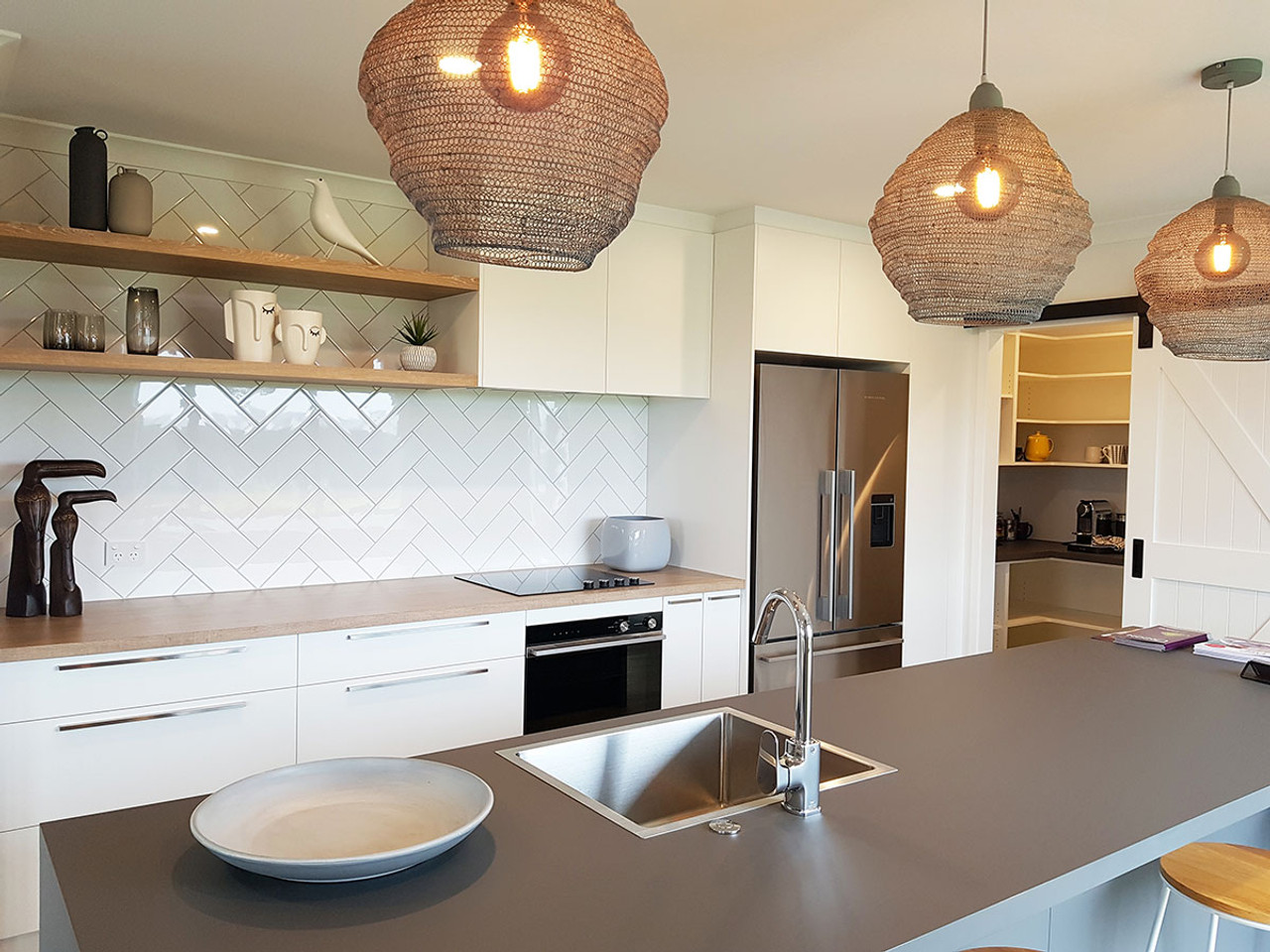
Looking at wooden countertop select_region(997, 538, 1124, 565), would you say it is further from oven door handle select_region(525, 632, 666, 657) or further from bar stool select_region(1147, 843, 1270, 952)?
bar stool select_region(1147, 843, 1270, 952)

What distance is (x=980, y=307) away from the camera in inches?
68.7

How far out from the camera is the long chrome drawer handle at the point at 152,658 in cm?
251

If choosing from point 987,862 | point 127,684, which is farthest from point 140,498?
point 987,862

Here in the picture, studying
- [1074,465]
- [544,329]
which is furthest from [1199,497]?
[544,329]

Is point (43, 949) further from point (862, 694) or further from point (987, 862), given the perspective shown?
point (862, 694)

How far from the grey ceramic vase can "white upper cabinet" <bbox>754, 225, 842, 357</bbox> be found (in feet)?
7.04

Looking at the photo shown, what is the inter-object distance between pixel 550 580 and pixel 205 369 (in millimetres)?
1405

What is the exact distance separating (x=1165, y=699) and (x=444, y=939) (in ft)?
6.02

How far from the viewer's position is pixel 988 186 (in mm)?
1617

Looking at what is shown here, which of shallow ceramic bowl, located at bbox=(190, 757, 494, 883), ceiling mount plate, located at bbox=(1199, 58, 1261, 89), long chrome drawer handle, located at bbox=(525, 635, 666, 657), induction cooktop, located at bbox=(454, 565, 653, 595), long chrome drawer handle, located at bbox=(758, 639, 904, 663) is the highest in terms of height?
ceiling mount plate, located at bbox=(1199, 58, 1261, 89)

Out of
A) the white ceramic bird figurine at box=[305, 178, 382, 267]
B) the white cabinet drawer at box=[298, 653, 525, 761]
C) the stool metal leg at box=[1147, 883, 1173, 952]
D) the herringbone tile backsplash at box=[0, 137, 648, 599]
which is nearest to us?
the stool metal leg at box=[1147, 883, 1173, 952]

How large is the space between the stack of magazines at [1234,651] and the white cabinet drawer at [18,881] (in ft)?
10.4

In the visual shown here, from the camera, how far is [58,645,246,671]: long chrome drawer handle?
99.0 inches

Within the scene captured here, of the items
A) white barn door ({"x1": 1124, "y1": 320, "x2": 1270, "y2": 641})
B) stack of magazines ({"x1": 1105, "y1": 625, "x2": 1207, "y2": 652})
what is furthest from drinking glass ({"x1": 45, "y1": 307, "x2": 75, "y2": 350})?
white barn door ({"x1": 1124, "y1": 320, "x2": 1270, "y2": 641})
